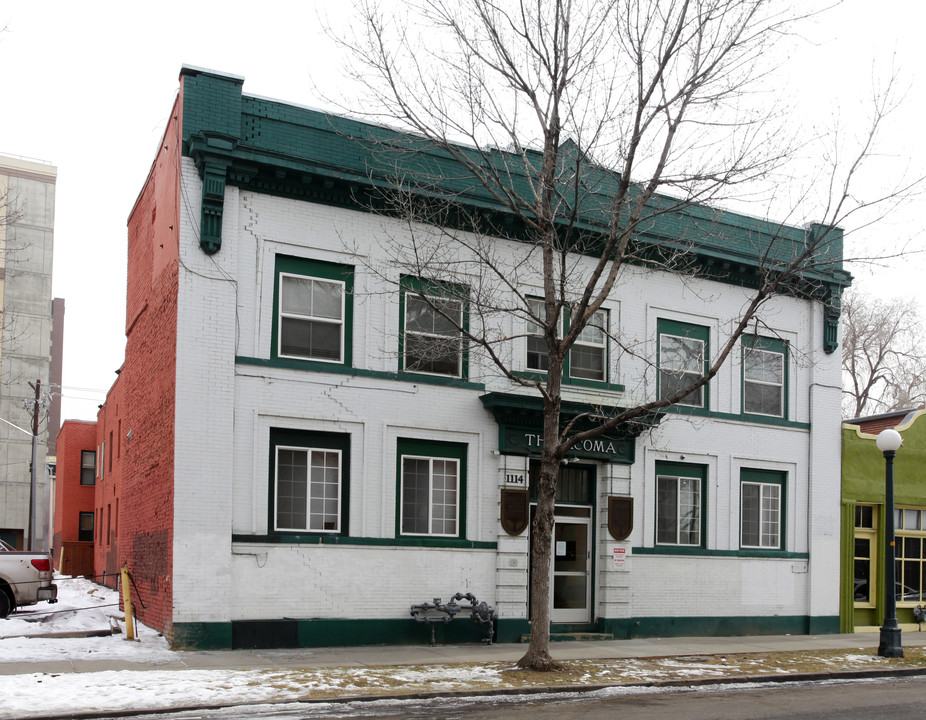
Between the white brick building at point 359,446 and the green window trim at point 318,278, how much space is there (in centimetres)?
4

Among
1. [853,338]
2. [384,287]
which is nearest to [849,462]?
[384,287]

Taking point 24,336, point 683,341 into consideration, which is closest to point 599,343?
point 683,341

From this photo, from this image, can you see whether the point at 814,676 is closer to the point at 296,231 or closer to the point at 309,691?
the point at 309,691

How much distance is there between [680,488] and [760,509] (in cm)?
225

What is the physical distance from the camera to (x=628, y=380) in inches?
761

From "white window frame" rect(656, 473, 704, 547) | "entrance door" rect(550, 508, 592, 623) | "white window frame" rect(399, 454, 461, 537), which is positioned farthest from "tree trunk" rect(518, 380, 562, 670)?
"white window frame" rect(656, 473, 704, 547)

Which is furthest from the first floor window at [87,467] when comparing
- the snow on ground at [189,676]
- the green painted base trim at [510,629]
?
the green painted base trim at [510,629]

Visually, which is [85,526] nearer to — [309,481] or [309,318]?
[309,481]

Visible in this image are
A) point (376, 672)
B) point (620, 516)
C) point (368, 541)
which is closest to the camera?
point (376, 672)

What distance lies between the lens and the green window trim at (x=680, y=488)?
1948 centimetres

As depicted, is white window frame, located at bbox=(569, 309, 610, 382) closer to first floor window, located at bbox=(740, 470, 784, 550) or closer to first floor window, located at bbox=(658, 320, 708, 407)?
first floor window, located at bbox=(658, 320, 708, 407)

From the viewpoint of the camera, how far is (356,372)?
1638 centimetres

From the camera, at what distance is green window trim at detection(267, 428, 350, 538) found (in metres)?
15.6

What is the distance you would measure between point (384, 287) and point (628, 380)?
5.46 m
